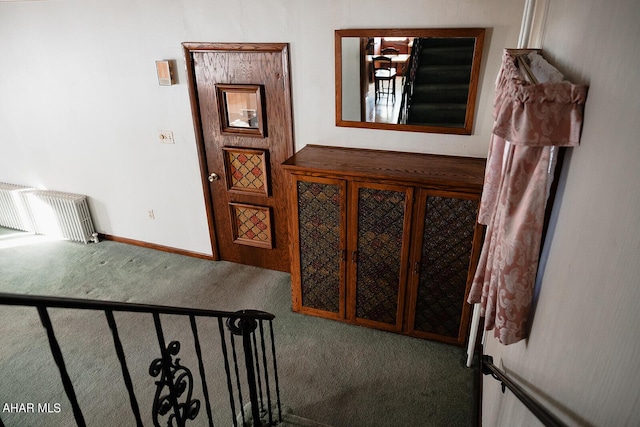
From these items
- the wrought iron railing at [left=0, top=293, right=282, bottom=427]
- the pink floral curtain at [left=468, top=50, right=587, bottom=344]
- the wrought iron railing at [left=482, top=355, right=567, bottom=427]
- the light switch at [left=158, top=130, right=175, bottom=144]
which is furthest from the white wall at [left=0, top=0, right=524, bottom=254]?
the wrought iron railing at [left=0, top=293, right=282, bottom=427]

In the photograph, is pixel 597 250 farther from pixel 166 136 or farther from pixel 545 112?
pixel 166 136

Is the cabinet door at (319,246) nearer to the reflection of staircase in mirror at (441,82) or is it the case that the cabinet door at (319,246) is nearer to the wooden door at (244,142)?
the wooden door at (244,142)

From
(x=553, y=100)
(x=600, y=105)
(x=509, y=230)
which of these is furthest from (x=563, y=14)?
(x=509, y=230)

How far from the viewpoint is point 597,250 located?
3.07 feet

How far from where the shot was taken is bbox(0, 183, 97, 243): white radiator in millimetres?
4477

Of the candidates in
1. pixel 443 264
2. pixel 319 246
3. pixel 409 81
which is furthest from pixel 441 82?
pixel 319 246

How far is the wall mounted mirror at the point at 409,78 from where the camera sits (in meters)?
2.69

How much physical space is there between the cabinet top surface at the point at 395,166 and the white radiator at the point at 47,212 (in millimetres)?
2942

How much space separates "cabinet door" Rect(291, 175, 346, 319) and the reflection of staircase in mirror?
0.85 metres

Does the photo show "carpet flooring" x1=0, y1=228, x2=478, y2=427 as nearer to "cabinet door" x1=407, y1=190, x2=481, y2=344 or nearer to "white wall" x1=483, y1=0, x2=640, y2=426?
"cabinet door" x1=407, y1=190, x2=481, y2=344

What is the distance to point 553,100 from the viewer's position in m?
1.12

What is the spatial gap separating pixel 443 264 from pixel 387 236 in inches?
17.2

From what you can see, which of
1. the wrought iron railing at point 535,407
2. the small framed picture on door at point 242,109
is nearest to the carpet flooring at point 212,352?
the wrought iron railing at point 535,407

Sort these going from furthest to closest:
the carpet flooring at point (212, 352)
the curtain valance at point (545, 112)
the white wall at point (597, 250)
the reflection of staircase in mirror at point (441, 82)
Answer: the reflection of staircase in mirror at point (441, 82), the carpet flooring at point (212, 352), the curtain valance at point (545, 112), the white wall at point (597, 250)
